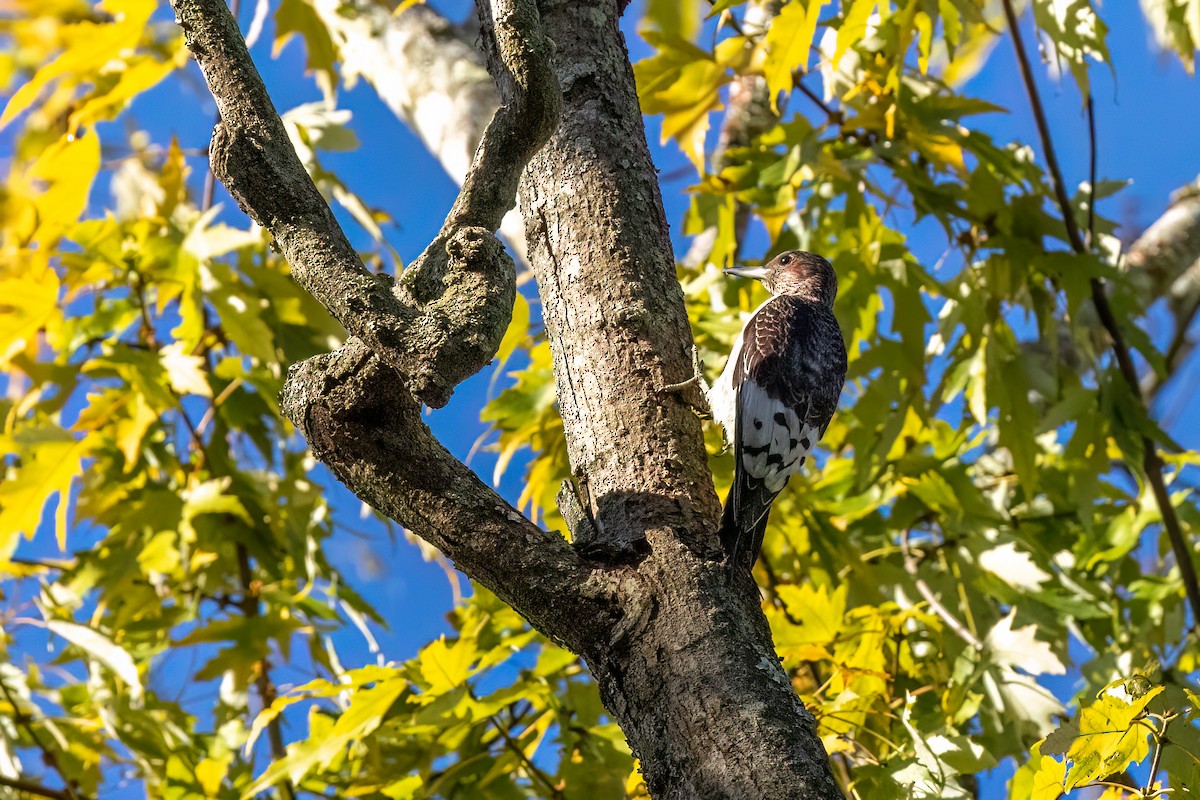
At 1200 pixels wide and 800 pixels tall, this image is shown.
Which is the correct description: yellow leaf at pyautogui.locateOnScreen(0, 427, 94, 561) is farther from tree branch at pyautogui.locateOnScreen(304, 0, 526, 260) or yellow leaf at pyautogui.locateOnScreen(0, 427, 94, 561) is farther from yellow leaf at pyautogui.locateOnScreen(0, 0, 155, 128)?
tree branch at pyautogui.locateOnScreen(304, 0, 526, 260)

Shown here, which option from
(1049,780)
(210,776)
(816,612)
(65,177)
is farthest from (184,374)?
(1049,780)

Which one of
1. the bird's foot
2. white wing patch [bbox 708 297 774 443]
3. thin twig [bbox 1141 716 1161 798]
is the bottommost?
thin twig [bbox 1141 716 1161 798]

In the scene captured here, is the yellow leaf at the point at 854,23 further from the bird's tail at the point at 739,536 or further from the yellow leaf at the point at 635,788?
the yellow leaf at the point at 635,788

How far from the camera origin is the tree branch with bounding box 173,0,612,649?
1.59 meters

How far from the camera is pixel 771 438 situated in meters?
2.82

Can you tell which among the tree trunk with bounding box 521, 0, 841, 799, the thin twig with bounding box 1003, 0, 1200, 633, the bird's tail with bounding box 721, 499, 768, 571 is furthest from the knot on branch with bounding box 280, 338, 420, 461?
the thin twig with bounding box 1003, 0, 1200, 633

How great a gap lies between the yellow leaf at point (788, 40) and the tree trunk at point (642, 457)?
0.36m

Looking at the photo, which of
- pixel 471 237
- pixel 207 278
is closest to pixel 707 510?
pixel 471 237

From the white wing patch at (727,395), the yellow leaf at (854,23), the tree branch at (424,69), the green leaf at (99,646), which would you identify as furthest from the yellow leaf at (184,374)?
the yellow leaf at (854,23)

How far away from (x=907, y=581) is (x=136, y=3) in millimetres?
2796

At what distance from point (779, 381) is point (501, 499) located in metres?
1.50

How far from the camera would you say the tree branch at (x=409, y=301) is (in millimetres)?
1589

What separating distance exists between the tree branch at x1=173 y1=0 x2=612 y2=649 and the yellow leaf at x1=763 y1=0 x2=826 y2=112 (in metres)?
1.01

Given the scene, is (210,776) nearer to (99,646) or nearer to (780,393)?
(99,646)
